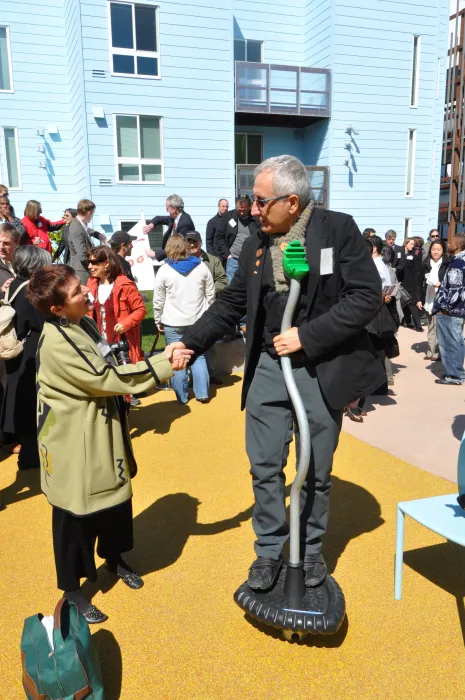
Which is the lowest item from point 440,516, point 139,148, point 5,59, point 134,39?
point 440,516

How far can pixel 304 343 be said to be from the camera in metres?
2.52

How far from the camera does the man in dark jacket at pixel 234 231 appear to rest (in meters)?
9.15

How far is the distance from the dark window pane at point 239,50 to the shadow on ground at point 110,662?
59.8ft

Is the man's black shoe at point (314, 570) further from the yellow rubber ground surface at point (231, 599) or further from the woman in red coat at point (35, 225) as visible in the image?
the woman in red coat at point (35, 225)

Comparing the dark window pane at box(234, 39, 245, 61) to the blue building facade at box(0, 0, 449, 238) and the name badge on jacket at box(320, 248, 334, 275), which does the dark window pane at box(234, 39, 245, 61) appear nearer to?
the blue building facade at box(0, 0, 449, 238)

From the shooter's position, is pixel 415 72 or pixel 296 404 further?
pixel 415 72

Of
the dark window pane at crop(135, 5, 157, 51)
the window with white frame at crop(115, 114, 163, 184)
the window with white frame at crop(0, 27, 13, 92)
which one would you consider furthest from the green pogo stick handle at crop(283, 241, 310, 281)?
the window with white frame at crop(0, 27, 13, 92)

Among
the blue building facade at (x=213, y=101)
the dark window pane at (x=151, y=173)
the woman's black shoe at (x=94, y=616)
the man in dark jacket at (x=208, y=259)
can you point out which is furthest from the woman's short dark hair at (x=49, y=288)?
the dark window pane at (x=151, y=173)

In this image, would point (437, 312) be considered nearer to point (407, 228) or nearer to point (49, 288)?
point (49, 288)

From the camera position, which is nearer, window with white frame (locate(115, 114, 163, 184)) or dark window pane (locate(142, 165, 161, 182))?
window with white frame (locate(115, 114, 163, 184))

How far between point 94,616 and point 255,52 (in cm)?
1866

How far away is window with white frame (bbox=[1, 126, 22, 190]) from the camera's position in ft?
50.1

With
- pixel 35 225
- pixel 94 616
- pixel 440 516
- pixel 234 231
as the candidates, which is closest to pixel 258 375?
pixel 440 516

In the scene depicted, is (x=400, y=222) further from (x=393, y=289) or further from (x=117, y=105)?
(x=393, y=289)
